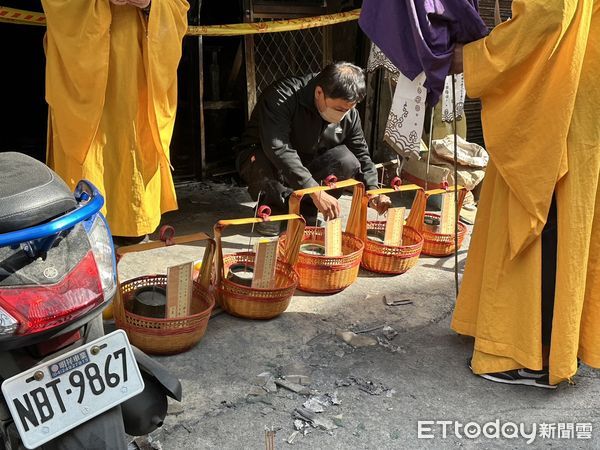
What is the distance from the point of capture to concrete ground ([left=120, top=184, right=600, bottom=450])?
2301 mm

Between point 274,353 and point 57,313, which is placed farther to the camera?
point 274,353

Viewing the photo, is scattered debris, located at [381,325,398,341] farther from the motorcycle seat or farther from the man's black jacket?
the motorcycle seat

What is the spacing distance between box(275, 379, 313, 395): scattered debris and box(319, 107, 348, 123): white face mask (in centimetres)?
189

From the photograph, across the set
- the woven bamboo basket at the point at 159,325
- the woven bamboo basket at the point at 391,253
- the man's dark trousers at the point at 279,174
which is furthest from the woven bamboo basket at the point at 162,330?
the man's dark trousers at the point at 279,174

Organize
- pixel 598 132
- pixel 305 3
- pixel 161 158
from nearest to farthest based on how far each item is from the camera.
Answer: pixel 598 132, pixel 161 158, pixel 305 3

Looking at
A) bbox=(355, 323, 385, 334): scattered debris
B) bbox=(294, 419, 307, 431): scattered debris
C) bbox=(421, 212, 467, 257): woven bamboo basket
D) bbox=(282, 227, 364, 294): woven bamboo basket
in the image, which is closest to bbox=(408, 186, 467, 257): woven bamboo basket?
bbox=(421, 212, 467, 257): woven bamboo basket

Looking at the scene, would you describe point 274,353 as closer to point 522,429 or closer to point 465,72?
point 522,429

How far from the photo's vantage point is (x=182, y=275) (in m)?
2.61

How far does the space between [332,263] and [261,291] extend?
0.56 m

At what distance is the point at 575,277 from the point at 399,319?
42.5 inches

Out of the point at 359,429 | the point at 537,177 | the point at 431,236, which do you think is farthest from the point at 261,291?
the point at 431,236

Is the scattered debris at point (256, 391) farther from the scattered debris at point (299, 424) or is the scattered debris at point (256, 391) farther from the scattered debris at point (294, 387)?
the scattered debris at point (299, 424)

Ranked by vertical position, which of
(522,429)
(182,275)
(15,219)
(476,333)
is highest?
(15,219)

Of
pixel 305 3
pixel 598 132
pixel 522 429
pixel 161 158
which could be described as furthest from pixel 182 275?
pixel 305 3
